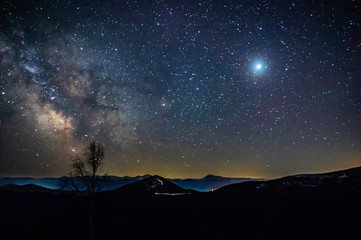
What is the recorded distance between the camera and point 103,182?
75.9 feet

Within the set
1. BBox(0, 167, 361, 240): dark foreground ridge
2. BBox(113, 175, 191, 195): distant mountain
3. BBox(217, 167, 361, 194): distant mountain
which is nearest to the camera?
BBox(0, 167, 361, 240): dark foreground ridge

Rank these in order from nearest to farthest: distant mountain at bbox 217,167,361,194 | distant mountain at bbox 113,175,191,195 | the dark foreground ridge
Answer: the dark foreground ridge
distant mountain at bbox 217,167,361,194
distant mountain at bbox 113,175,191,195

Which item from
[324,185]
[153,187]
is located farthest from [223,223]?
[153,187]

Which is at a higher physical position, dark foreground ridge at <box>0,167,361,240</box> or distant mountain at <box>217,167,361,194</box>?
distant mountain at <box>217,167,361,194</box>

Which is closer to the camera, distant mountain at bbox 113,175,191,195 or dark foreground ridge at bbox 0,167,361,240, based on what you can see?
dark foreground ridge at bbox 0,167,361,240

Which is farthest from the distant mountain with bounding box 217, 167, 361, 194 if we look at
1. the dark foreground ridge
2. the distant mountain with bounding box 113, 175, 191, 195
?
the distant mountain with bounding box 113, 175, 191, 195

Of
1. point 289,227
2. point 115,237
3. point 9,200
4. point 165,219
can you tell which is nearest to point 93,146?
point 115,237

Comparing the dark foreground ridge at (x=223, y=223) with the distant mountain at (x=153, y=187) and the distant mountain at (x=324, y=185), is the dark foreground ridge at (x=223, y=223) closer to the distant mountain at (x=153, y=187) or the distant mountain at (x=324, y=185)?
the distant mountain at (x=324, y=185)

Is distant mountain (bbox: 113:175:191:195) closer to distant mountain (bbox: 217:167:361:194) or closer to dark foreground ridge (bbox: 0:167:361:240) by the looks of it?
distant mountain (bbox: 217:167:361:194)

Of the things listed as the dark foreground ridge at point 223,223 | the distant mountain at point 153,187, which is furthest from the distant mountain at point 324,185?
the distant mountain at point 153,187

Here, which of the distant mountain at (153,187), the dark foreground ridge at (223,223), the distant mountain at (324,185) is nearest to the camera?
the dark foreground ridge at (223,223)

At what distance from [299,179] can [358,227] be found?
2068 inches

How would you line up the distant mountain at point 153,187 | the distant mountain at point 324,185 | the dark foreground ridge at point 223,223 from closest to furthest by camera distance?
the dark foreground ridge at point 223,223 → the distant mountain at point 324,185 → the distant mountain at point 153,187

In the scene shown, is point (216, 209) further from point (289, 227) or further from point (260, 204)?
point (289, 227)
